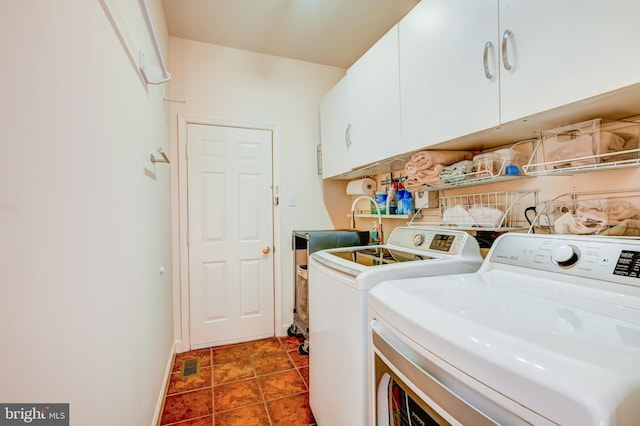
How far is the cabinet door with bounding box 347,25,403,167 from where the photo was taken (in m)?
1.71

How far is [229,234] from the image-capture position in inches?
104

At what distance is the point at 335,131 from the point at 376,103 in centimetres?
65

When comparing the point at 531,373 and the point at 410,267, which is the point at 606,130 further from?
the point at 531,373

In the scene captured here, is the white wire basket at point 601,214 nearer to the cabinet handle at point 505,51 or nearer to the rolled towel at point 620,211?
the rolled towel at point 620,211

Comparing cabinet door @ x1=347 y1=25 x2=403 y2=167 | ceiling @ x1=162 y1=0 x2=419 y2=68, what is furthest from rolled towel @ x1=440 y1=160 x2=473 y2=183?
ceiling @ x1=162 y1=0 x2=419 y2=68

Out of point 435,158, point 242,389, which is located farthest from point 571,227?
point 242,389

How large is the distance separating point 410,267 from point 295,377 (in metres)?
1.45

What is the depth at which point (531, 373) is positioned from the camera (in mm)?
456

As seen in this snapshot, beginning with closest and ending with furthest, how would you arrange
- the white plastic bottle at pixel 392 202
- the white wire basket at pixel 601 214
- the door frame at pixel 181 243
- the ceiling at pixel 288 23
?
1. the white wire basket at pixel 601 214
2. the ceiling at pixel 288 23
3. the white plastic bottle at pixel 392 202
4. the door frame at pixel 181 243

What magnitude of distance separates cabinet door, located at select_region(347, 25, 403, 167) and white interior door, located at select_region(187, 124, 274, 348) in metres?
0.99

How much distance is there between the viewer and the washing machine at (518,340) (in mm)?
421

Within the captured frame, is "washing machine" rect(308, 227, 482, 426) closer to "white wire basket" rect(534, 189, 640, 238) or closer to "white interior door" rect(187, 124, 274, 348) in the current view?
"white wire basket" rect(534, 189, 640, 238)

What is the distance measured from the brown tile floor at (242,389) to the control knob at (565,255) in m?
1.50

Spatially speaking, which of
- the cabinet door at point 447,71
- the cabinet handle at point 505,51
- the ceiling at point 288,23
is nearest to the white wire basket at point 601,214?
the cabinet door at point 447,71
